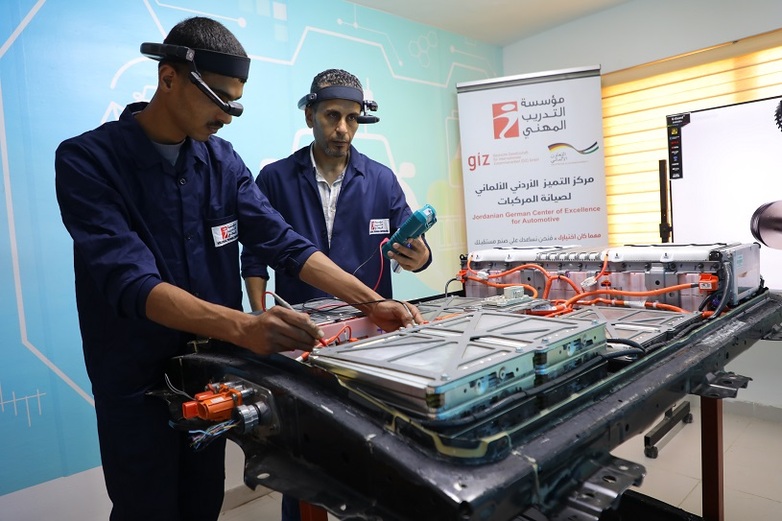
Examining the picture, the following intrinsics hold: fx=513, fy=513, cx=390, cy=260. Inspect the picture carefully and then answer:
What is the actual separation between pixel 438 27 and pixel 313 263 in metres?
3.39

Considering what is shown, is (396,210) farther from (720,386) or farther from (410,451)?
(410,451)

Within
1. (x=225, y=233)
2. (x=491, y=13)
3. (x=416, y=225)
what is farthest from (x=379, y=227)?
(x=491, y=13)

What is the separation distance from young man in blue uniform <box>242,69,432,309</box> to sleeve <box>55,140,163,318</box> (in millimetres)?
1039

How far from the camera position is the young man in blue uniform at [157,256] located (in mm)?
1212

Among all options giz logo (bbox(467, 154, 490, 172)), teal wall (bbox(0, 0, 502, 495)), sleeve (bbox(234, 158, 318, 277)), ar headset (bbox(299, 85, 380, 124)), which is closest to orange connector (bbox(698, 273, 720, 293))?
sleeve (bbox(234, 158, 318, 277))

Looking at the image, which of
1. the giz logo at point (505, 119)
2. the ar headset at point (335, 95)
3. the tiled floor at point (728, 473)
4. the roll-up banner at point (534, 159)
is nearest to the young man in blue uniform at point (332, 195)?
the ar headset at point (335, 95)

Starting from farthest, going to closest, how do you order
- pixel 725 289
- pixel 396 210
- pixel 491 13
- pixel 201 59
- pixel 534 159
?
1. pixel 534 159
2. pixel 491 13
3. pixel 396 210
4. pixel 725 289
5. pixel 201 59

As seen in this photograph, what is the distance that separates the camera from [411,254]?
185cm

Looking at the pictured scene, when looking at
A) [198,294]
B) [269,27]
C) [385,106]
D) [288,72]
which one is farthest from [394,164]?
[198,294]

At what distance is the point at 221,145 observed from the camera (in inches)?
64.7

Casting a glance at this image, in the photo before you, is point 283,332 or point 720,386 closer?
point 283,332

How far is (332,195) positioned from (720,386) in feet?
5.70

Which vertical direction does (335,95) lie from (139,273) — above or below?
above

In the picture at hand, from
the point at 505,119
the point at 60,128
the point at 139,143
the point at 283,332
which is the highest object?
the point at 505,119
